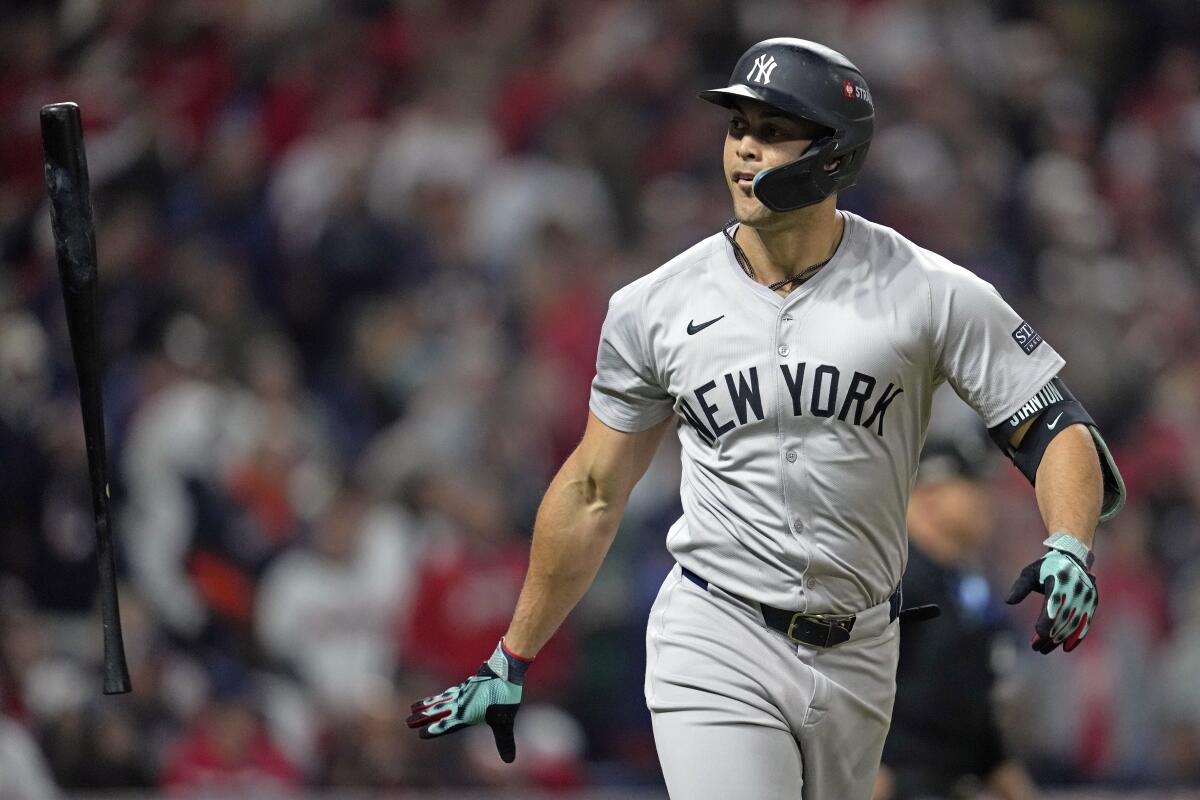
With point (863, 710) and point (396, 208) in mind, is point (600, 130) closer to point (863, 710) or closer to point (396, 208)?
point (396, 208)

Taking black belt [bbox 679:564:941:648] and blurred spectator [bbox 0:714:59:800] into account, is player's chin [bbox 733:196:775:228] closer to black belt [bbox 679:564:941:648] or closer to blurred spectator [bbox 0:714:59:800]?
black belt [bbox 679:564:941:648]

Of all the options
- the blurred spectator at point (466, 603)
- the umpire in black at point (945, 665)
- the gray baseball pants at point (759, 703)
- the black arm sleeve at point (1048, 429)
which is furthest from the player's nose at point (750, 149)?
the blurred spectator at point (466, 603)

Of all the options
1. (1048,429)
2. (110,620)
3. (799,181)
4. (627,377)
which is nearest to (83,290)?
(110,620)

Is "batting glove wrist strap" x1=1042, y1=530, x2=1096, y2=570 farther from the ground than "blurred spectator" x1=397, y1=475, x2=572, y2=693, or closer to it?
farther from the ground

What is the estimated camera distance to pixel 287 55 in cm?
1016

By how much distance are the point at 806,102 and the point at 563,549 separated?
1.16 m

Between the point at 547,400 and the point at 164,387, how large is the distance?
185 cm

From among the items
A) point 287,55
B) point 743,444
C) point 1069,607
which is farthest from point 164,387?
point 1069,607

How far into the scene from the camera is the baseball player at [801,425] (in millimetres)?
3818

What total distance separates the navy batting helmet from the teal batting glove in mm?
1246

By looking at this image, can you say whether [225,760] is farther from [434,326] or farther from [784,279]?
[784,279]

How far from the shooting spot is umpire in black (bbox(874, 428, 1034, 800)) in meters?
5.55

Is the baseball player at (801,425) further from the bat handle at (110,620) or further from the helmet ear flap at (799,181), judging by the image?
the bat handle at (110,620)

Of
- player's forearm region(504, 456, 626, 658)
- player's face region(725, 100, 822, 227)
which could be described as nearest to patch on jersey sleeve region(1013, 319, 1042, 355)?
player's face region(725, 100, 822, 227)
